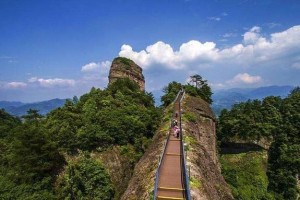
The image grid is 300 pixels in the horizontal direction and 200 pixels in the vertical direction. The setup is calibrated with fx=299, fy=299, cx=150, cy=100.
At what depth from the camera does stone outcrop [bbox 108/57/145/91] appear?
78.4 metres

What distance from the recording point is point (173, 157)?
2055 centimetres

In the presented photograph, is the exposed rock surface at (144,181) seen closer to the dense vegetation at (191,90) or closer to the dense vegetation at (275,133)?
the dense vegetation at (191,90)

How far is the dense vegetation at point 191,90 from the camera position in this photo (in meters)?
49.1

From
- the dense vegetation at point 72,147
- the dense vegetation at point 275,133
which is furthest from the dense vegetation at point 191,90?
the dense vegetation at point 275,133

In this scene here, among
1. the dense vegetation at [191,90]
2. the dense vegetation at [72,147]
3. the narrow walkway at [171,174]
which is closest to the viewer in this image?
the narrow walkway at [171,174]

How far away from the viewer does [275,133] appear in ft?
228

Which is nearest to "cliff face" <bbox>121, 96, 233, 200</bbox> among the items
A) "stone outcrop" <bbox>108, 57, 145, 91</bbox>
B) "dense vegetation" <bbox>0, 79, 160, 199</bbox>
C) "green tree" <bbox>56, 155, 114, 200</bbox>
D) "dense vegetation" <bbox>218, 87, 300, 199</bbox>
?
"green tree" <bbox>56, 155, 114, 200</bbox>

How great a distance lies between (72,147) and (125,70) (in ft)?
141

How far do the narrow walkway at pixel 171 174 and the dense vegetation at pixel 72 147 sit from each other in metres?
13.8

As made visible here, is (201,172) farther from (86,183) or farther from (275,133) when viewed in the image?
(275,133)

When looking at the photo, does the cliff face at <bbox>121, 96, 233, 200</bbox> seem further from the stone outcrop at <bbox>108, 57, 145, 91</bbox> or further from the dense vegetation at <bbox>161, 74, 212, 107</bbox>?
Answer: the stone outcrop at <bbox>108, 57, 145, 91</bbox>

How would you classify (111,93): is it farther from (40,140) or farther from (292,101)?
(292,101)

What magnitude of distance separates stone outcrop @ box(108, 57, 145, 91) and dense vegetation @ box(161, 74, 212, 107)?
2373 centimetres

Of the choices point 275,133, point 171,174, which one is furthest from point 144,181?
point 275,133
